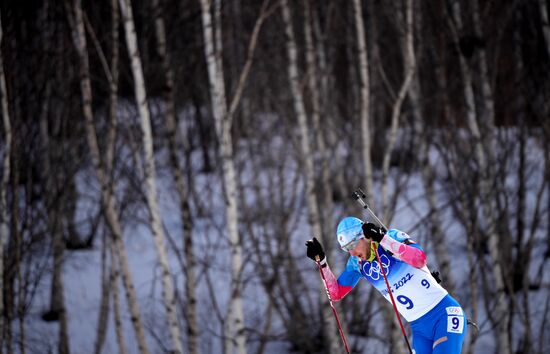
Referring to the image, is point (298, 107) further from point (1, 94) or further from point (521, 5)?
point (521, 5)

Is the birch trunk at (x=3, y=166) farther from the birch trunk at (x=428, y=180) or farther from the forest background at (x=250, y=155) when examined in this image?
the birch trunk at (x=428, y=180)

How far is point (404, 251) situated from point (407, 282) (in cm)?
49

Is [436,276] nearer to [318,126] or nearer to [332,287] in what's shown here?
[332,287]

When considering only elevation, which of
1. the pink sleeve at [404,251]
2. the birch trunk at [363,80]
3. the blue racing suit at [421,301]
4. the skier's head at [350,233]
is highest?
the birch trunk at [363,80]

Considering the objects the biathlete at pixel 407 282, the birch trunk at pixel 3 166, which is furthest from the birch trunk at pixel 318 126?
the biathlete at pixel 407 282

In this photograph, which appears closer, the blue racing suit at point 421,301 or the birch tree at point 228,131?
the blue racing suit at point 421,301

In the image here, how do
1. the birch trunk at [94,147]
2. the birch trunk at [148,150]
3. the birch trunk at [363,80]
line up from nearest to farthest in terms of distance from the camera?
the birch trunk at [148,150] < the birch trunk at [94,147] < the birch trunk at [363,80]

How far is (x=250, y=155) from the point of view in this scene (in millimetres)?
13148

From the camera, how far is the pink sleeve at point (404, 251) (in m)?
4.33

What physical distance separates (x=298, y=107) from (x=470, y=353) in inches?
176

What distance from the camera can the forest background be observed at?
8984 millimetres

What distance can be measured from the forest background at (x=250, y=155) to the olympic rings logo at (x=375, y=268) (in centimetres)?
381

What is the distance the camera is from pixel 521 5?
482 inches

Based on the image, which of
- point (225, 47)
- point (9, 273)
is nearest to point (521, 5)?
point (225, 47)
